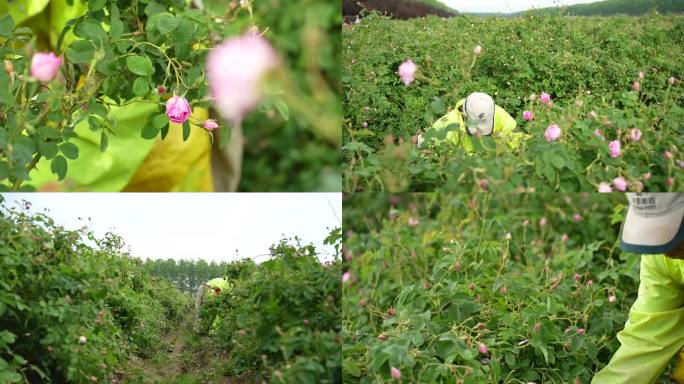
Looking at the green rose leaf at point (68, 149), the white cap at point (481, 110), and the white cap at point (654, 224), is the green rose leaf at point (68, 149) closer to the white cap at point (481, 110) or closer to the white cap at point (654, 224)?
the white cap at point (481, 110)

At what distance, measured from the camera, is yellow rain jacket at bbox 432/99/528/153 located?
1628mm

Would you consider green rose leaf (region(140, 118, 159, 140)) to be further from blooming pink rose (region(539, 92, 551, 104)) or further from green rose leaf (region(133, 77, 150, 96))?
blooming pink rose (region(539, 92, 551, 104))

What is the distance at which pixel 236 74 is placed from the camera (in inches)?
60.7

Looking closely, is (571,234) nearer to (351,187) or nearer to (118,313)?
(351,187)

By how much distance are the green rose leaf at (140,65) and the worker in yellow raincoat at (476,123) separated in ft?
1.84

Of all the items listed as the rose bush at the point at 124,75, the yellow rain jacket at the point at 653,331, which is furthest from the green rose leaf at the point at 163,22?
the yellow rain jacket at the point at 653,331

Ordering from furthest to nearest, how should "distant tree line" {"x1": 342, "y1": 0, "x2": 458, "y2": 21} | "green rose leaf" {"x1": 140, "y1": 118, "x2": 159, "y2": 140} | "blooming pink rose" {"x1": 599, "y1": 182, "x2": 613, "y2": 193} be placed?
"distant tree line" {"x1": 342, "y1": 0, "x2": 458, "y2": 21}, "blooming pink rose" {"x1": 599, "y1": 182, "x2": 613, "y2": 193}, "green rose leaf" {"x1": 140, "y1": 118, "x2": 159, "y2": 140}

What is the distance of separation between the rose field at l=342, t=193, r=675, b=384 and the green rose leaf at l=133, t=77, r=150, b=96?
0.62m

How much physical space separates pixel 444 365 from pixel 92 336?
2.18 feet

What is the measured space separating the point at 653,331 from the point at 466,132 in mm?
579

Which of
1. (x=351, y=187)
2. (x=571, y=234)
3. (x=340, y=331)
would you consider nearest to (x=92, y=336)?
(x=340, y=331)

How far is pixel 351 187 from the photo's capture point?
1688mm

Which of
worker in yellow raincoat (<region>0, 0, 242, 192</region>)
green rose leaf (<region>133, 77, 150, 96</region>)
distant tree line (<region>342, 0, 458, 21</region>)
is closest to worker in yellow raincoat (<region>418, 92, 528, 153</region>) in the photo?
distant tree line (<region>342, 0, 458, 21</region>)

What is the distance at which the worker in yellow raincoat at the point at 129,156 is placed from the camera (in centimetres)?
163
